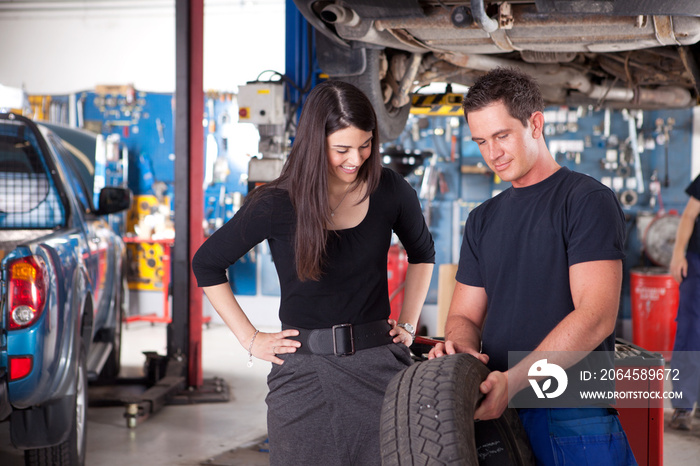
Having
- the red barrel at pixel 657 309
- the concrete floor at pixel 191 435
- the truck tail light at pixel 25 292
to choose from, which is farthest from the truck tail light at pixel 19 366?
the red barrel at pixel 657 309

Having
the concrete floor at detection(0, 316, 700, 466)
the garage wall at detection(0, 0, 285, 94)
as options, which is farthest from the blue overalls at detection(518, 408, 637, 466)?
the garage wall at detection(0, 0, 285, 94)

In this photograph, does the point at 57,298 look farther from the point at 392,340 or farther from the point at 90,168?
the point at 90,168

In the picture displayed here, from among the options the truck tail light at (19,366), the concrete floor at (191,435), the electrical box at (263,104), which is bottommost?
the concrete floor at (191,435)

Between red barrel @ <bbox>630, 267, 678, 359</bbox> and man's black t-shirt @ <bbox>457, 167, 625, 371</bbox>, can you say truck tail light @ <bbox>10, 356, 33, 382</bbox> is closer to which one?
man's black t-shirt @ <bbox>457, 167, 625, 371</bbox>

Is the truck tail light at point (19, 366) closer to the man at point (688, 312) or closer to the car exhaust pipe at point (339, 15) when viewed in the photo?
the car exhaust pipe at point (339, 15)

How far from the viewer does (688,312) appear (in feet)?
14.1

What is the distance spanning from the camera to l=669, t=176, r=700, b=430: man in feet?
14.0

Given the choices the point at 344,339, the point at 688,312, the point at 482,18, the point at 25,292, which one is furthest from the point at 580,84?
the point at 25,292

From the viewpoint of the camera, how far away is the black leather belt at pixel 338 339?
76.2 inches

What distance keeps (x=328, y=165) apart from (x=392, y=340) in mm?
568

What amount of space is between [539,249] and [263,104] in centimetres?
281

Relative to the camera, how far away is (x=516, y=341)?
163 cm

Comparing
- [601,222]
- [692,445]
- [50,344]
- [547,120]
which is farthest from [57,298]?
[547,120]

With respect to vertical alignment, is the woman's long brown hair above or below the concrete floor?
above
